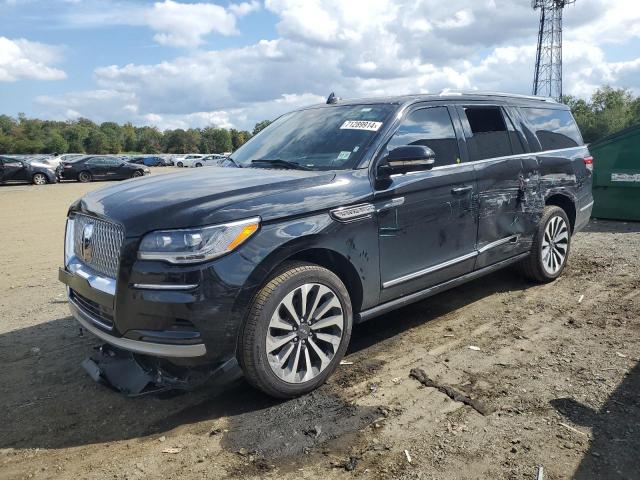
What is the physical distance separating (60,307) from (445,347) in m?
3.77

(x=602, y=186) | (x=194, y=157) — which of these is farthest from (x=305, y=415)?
(x=194, y=157)

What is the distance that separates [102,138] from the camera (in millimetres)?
102562

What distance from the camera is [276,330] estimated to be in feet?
10.6

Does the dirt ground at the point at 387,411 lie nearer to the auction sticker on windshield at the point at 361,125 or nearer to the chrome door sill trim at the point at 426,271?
the chrome door sill trim at the point at 426,271

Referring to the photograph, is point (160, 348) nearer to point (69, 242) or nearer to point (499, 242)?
point (69, 242)

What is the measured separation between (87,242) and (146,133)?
124812 mm

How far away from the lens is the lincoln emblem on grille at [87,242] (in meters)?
3.40

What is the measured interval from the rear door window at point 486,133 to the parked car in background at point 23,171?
24210 mm

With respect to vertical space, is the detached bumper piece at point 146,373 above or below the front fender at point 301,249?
below

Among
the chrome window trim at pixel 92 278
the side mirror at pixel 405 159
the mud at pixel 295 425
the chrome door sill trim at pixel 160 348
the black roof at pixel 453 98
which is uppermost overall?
the black roof at pixel 453 98

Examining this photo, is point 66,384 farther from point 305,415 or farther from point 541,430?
point 541,430

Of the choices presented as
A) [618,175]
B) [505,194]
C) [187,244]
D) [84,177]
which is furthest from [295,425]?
[84,177]

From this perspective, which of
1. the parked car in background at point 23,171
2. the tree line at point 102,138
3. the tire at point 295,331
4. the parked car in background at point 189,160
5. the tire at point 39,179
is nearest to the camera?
the tire at point 295,331

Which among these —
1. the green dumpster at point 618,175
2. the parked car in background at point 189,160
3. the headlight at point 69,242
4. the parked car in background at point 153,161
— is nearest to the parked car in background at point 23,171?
the green dumpster at point 618,175
